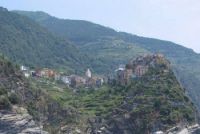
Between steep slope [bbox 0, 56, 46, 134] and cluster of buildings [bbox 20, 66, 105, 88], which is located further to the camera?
cluster of buildings [bbox 20, 66, 105, 88]

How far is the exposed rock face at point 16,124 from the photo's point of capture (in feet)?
308

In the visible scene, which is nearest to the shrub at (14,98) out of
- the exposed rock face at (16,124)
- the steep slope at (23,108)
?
the steep slope at (23,108)

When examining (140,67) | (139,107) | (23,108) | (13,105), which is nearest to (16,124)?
(13,105)

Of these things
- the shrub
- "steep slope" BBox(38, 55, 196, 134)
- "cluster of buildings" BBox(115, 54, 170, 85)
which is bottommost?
"steep slope" BBox(38, 55, 196, 134)

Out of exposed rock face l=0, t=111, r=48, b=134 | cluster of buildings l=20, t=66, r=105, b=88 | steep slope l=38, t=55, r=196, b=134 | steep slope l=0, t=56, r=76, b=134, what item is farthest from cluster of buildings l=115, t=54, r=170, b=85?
exposed rock face l=0, t=111, r=48, b=134

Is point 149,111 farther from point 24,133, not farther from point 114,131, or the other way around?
point 24,133

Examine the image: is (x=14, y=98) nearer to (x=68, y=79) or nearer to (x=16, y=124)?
(x=16, y=124)

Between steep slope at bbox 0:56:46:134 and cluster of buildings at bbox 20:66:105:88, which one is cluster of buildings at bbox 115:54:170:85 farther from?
steep slope at bbox 0:56:46:134

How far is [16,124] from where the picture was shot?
9425 centimetres

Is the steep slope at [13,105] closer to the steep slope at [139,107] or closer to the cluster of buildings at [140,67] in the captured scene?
the steep slope at [139,107]

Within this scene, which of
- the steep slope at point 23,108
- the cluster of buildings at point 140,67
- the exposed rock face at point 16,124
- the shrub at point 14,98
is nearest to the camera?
the exposed rock face at point 16,124

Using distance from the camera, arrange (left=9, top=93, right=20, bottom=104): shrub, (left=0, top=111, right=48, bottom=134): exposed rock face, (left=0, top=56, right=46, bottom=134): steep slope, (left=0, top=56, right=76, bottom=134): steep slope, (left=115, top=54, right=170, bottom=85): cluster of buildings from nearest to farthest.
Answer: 1. (left=0, top=111, right=48, bottom=134): exposed rock face
2. (left=0, top=56, right=46, bottom=134): steep slope
3. (left=0, top=56, right=76, bottom=134): steep slope
4. (left=9, top=93, right=20, bottom=104): shrub
5. (left=115, top=54, right=170, bottom=85): cluster of buildings

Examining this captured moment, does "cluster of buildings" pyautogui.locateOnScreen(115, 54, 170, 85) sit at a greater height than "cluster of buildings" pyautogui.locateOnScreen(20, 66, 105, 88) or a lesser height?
greater

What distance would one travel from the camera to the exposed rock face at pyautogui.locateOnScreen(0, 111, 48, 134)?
93831 mm
